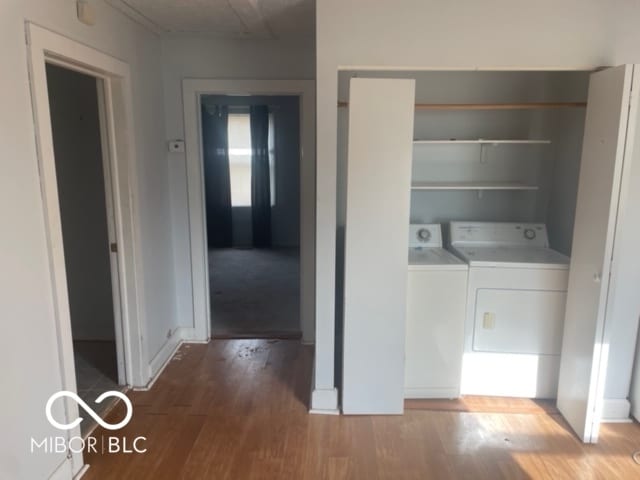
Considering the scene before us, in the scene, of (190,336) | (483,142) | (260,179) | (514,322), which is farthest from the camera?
(260,179)

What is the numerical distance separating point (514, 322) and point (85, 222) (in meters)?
3.18

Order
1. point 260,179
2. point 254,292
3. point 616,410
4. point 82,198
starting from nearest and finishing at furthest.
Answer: point 616,410, point 82,198, point 254,292, point 260,179

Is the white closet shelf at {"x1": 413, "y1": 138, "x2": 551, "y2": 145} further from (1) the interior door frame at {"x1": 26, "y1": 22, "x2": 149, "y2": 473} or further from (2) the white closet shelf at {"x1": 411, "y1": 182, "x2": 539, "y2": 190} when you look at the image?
(1) the interior door frame at {"x1": 26, "y1": 22, "x2": 149, "y2": 473}

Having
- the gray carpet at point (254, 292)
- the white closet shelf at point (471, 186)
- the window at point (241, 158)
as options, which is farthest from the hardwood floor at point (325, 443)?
the window at point (241, 158)

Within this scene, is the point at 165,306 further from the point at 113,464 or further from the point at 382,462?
the point at 382,462

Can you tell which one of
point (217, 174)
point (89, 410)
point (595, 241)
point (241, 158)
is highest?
point (241, 158)

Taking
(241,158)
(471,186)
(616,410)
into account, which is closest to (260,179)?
(241,158)

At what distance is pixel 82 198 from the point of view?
11.3 ft

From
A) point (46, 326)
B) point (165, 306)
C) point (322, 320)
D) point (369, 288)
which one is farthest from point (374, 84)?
point (165, 306)

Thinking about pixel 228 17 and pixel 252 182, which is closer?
pixel 228 17

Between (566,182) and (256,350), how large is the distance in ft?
8.50

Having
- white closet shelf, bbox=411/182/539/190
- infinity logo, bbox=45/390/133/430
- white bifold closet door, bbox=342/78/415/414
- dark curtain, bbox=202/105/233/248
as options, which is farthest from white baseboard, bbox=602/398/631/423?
dark curtain, bbox=202/105/233/248

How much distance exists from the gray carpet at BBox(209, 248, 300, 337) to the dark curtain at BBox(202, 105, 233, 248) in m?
0.34

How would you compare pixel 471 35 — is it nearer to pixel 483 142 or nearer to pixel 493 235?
pixel 483 142
